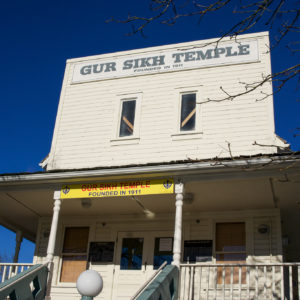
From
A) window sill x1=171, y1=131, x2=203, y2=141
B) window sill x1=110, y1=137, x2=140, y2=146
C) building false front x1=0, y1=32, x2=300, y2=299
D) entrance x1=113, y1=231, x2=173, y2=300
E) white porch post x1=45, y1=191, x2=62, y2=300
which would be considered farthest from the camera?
window sill x1=110, y1=137, x2=140, y2=146

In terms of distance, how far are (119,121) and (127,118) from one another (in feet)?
0.79

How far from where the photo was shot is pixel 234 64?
1288cm

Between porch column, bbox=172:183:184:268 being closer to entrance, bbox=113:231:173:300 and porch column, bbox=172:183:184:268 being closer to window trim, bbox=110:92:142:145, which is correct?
entrance, bbox=113:231:173:300

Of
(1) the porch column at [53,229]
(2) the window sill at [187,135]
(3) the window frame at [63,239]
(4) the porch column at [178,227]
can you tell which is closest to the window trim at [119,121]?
(2) the window sill at [187,135]

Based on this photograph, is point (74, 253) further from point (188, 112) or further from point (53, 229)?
point (188, 112)

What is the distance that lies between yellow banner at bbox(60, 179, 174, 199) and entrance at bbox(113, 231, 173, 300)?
2194mm

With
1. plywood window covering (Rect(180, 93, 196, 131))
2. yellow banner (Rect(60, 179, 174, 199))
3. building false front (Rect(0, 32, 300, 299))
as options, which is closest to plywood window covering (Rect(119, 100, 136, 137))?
building false front (Rect(0, 32, 300, 299))

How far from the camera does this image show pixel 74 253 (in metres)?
12.9

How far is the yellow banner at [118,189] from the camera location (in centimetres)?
1033

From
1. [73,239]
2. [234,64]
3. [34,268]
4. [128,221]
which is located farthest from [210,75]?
[34,268]

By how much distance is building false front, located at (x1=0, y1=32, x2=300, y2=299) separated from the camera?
423 inches

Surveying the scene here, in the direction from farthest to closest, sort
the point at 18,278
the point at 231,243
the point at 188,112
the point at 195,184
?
the point at 188,112 < the point at 231,243 < the point at 195,184 < the point at 18,278

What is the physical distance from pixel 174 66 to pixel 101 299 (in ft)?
21.7

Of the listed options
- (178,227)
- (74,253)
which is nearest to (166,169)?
(178,227)
